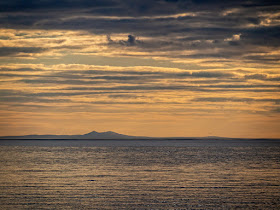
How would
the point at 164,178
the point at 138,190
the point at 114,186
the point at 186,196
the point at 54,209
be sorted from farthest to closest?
the point at 164,178 → the point at 114,186 → the point at 138,190 → the point at 186,196 → the point at 54,209

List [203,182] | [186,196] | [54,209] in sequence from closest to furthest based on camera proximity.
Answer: [54,209] → [186,196] → [203,182]

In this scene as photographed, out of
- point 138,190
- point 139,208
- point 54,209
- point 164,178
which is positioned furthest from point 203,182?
point 54,209

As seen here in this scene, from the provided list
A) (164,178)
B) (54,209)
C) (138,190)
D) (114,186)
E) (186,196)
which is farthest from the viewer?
(164,178)

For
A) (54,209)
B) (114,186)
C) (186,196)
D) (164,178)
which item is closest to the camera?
(54,209)

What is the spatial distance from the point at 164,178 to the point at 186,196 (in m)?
16.1

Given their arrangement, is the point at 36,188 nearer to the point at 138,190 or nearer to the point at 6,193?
the point at 6,193

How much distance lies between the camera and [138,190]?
155ft

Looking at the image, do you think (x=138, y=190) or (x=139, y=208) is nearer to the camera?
(x=139, y=208)

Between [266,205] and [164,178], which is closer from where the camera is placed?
[266,205]

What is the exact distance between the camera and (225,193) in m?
45.6

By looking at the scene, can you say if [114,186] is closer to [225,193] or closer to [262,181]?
[225,193]

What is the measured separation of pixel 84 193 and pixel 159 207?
10870mm

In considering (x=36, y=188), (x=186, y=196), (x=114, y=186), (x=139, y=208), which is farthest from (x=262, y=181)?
(x=36, y=188)

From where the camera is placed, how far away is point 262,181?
184 feet
